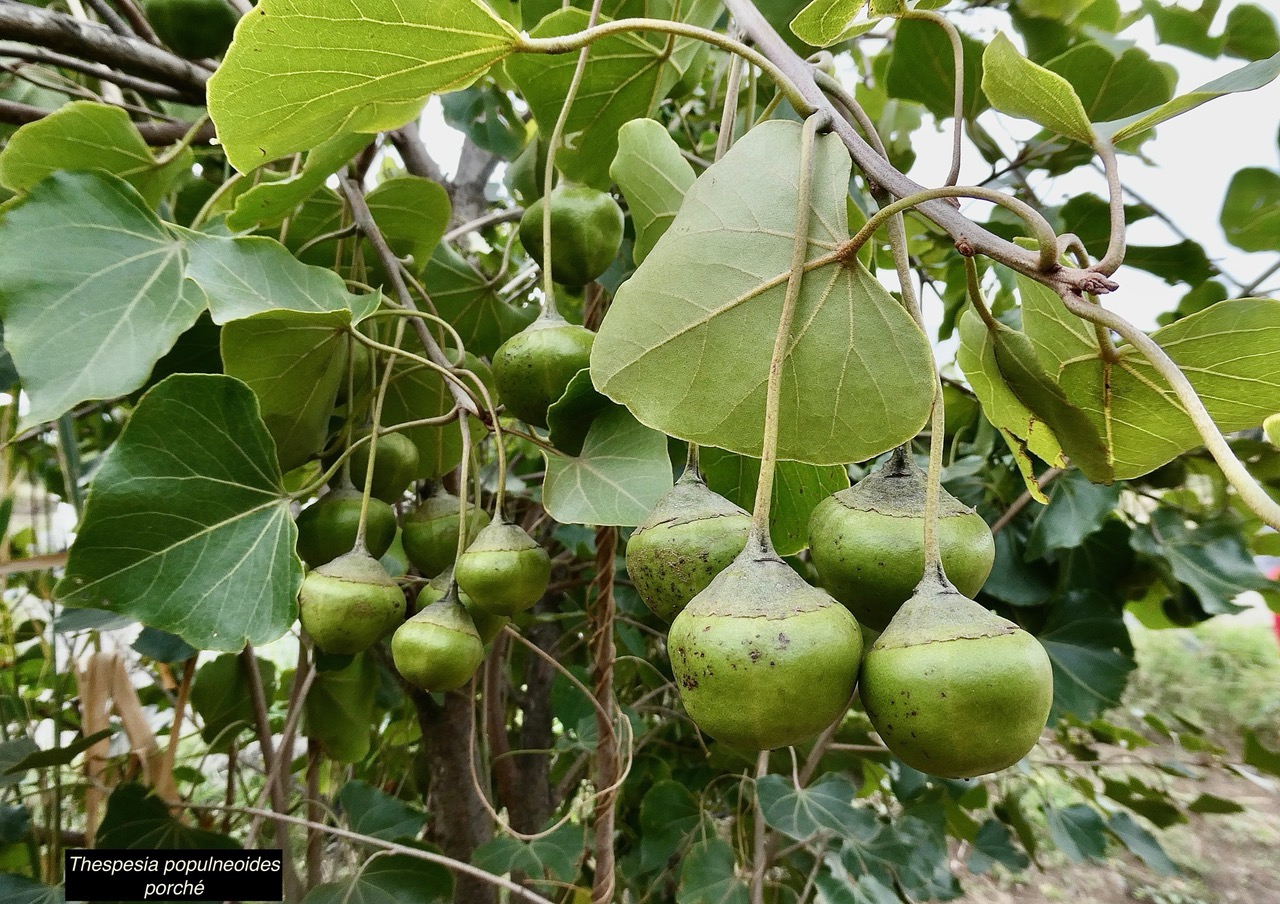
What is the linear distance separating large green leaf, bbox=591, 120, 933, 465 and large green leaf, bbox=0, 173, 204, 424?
41 centimetres

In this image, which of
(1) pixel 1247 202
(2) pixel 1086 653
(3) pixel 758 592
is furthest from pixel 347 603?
(1) pixel 1247 202

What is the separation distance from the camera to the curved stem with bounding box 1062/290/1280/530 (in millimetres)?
250

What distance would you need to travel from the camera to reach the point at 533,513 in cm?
131

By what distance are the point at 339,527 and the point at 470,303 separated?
419 millimetres

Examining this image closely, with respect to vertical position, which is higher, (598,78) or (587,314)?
(598,78)

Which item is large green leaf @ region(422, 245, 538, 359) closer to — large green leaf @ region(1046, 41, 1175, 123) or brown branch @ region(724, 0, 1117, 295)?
brown branch @ region(724, 0, 1117, 295)

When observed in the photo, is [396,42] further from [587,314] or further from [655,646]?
[655,646]

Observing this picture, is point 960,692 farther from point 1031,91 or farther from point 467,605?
point 467,605

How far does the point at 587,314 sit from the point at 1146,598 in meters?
1.07

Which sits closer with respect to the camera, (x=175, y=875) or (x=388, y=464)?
(x=388, y=464)

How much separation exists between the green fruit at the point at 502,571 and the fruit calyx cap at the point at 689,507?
15 cm

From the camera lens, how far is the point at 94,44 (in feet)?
2.39

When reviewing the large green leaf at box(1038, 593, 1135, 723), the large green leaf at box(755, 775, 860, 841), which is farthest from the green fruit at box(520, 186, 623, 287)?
the large green leaf at box(1038, 593, 1135, 723)

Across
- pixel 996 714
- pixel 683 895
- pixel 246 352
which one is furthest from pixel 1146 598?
→ pixel 246 352
